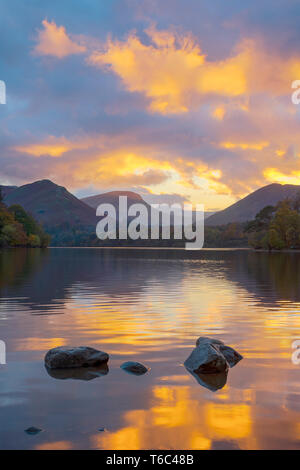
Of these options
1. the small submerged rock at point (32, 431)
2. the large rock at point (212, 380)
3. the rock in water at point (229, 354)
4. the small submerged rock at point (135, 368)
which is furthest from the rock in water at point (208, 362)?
the small submerged rock at point (32, 431)

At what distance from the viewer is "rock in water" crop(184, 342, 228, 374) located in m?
13.2

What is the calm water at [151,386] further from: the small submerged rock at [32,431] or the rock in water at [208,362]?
the rock in water at [208,362]

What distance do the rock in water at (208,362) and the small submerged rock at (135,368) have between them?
1.38 m

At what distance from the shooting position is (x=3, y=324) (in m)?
20.8

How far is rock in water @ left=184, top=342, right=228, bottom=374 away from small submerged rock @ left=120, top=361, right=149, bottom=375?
138cm

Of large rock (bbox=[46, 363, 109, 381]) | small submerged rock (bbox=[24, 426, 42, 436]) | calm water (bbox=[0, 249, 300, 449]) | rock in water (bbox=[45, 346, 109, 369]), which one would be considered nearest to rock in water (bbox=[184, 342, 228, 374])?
calm water (bbox=[0, 249, 300, 449])

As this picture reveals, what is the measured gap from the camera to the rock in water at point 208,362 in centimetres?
1320

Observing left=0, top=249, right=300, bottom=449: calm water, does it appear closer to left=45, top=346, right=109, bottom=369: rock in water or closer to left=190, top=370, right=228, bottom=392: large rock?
left=190, top=370, right=228, bottom=392: large rock

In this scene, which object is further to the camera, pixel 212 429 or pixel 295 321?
pixel 295 321

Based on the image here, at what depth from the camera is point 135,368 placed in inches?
528

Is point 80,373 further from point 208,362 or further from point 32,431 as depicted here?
point 32,431
